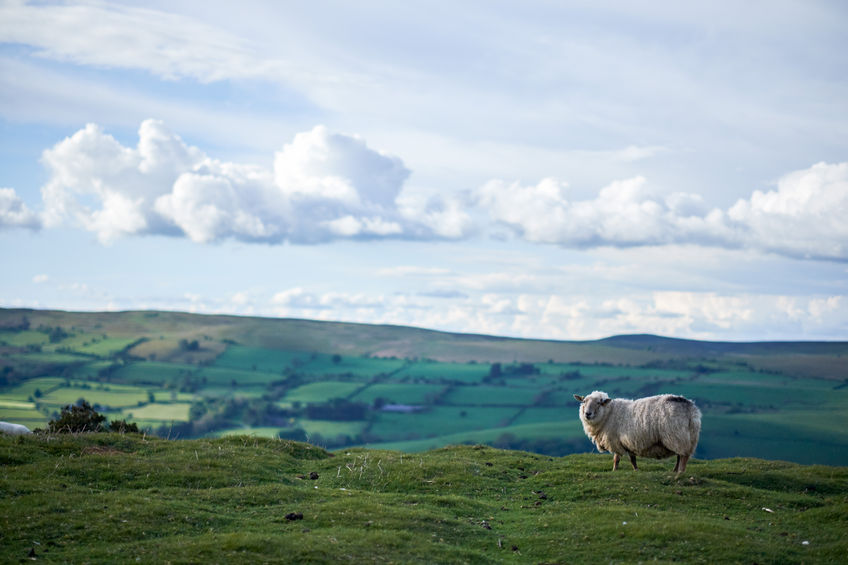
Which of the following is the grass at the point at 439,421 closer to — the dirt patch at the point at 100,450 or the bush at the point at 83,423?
the bush at the point at 83,423

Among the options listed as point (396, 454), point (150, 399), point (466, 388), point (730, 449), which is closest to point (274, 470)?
point (396, 454)

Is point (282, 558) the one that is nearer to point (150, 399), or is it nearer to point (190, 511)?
point (190, 511)

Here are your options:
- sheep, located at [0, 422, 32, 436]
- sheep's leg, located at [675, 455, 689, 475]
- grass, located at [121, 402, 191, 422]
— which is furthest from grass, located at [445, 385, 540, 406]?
sheep's leg, located at [675, 455, 689, 475]

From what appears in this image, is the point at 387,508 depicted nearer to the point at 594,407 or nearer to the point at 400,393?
the point at 594,407

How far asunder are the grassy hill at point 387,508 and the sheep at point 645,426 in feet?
3.15

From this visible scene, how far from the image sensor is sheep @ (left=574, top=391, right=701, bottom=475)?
25.1m

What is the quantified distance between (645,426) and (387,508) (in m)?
10.6

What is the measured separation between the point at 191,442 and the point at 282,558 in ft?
54.2

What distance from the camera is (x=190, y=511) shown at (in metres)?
19.3

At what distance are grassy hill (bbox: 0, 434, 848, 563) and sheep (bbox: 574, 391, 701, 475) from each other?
37.8 inches

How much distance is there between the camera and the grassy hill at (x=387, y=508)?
16891 mm

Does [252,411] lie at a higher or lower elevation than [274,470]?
lower

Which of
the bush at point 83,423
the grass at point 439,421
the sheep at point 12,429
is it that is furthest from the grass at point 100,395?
the sheep at point 12,429

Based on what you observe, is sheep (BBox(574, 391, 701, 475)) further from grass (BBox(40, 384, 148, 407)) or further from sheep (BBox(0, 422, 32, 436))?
grass (BBox(40, 384, 148, 407))
